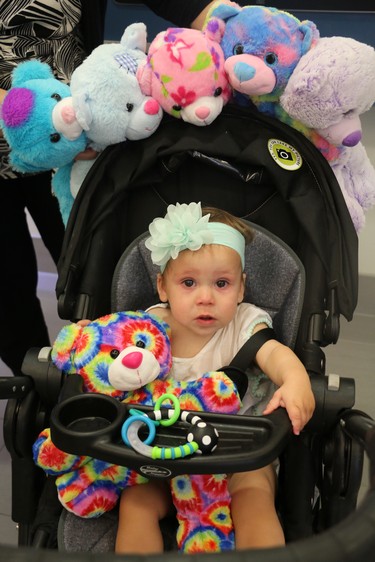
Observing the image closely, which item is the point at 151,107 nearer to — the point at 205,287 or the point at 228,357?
the point at 205,287

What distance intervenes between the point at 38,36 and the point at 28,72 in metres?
0.14

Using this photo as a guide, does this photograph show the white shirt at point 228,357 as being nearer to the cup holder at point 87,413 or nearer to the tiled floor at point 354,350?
the cup holder at point 87,413

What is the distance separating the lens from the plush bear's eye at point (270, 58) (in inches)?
48.2

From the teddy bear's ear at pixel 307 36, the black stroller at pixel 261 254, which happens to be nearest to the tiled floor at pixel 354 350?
the black stroller at pixel 261 254

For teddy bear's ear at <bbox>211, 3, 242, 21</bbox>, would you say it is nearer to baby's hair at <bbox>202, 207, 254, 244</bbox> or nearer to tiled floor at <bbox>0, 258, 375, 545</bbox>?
baby's hair at <bbox>202, 207, 254, 244</bbox>

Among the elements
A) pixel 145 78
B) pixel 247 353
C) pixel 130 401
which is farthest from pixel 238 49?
pixel 130 401

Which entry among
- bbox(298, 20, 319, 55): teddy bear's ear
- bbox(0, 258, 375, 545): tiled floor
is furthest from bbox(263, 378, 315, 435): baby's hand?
bbox(0, 258, 375, 545): tiled floor

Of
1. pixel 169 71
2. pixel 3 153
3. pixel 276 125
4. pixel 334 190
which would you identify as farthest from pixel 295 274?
pixel 3 153

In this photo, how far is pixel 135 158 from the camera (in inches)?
51.9

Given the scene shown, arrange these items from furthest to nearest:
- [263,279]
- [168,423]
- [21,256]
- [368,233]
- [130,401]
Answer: [368,233], [21,256], [263,279], [130,401], [168,423]

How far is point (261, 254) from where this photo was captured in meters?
1.33

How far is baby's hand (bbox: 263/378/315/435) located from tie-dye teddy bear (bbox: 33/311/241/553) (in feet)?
0.26

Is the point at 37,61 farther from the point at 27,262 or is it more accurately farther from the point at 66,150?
the point at 27,262

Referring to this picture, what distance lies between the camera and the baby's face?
120 centimetres
